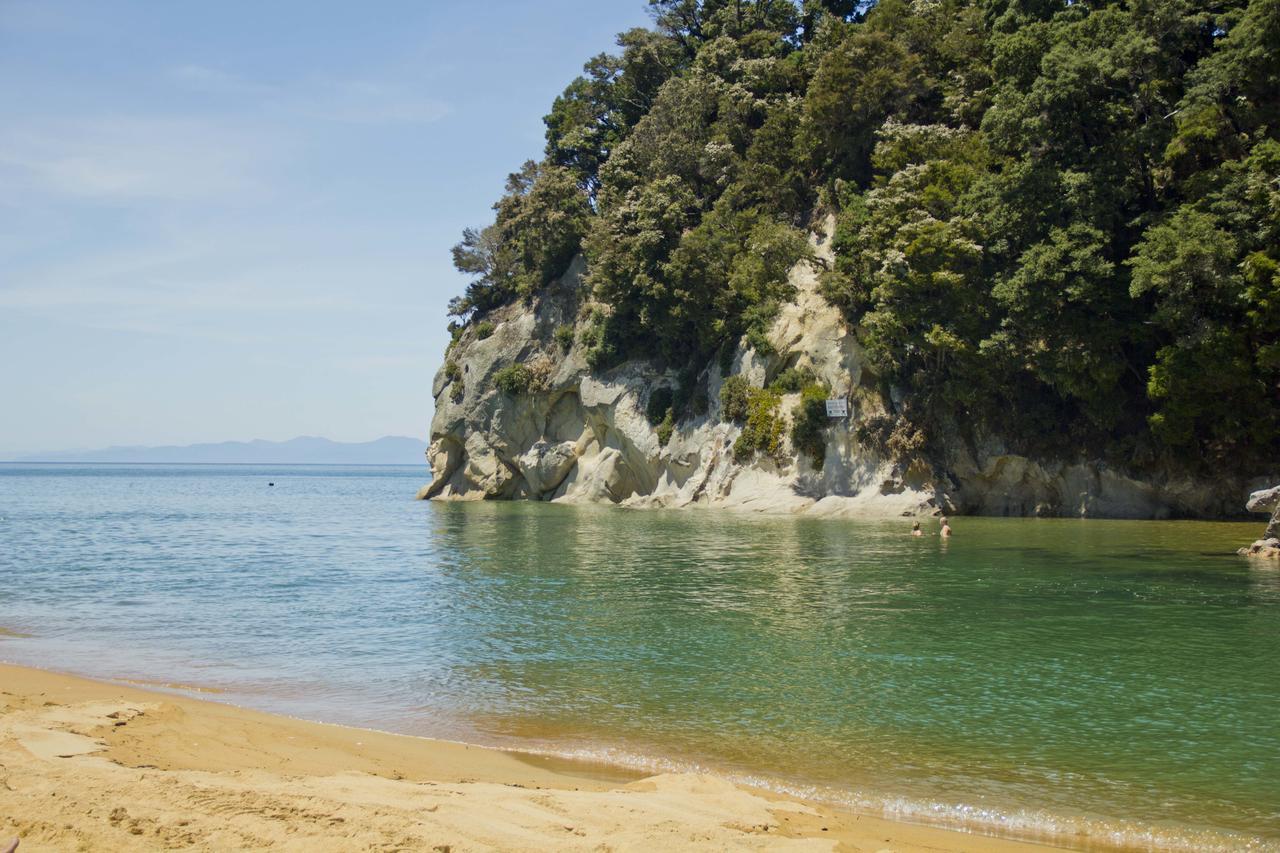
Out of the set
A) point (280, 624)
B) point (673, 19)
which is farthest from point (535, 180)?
point (280, 624)

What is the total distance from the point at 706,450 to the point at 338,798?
4398 cm

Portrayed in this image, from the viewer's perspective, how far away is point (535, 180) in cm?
6688

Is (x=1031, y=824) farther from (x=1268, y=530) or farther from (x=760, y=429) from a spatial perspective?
(x=760, y=429)

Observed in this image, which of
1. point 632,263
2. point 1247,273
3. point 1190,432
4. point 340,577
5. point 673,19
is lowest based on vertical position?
point 340,577

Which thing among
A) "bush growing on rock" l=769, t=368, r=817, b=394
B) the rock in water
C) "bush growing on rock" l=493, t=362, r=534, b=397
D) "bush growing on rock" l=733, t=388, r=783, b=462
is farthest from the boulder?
"bush growing on rock" l=493, t=362, r=534, b=397

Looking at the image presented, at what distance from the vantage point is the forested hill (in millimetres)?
30953

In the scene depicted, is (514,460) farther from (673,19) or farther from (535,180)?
(673,19)

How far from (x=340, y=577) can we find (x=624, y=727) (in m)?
16.7

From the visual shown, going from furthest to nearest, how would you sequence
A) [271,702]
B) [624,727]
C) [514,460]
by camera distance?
[514,460]
[271,702]
[624,727]

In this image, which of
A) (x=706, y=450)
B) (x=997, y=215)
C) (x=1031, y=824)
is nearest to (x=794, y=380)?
(x=706, y=450)

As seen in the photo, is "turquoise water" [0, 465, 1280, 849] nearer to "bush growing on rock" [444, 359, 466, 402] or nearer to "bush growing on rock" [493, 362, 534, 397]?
"bush growing on rock" [493, 362, 534, 397]

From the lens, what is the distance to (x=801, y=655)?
47.4 ft

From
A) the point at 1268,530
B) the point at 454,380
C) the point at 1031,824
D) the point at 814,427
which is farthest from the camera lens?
the point at 454,380

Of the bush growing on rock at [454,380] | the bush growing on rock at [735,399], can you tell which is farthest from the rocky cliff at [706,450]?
the bush growing on rock at [735,399]
